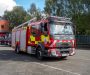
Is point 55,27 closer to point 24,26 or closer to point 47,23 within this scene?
point 47,23

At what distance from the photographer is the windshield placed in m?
18.1

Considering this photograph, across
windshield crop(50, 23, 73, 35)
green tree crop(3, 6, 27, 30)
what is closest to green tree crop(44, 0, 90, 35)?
windshield crop(50, 23, 73, 35)

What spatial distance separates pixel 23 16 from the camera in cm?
8981

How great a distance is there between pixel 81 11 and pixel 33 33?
1021 inches

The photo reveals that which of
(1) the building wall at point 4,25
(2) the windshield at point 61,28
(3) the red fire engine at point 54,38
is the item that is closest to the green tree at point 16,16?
(1) the building wall at point 4,25

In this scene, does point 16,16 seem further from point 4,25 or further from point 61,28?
point 61,28

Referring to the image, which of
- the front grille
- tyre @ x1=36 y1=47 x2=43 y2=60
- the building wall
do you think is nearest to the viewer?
the front grille

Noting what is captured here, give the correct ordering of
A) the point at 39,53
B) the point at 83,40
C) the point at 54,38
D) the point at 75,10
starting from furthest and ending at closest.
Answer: the point at 83,40 < the point at 75,10 < the point at 39,53 < the point at 54,38

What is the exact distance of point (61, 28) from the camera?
725 inches

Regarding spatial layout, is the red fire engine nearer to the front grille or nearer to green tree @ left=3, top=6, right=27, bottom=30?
the front grille

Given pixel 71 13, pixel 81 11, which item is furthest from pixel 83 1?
pixel 71 13

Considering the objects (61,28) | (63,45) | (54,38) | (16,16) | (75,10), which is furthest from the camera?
(16,16)

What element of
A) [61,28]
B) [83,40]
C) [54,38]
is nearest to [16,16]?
[83,40]

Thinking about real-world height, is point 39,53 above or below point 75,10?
below
